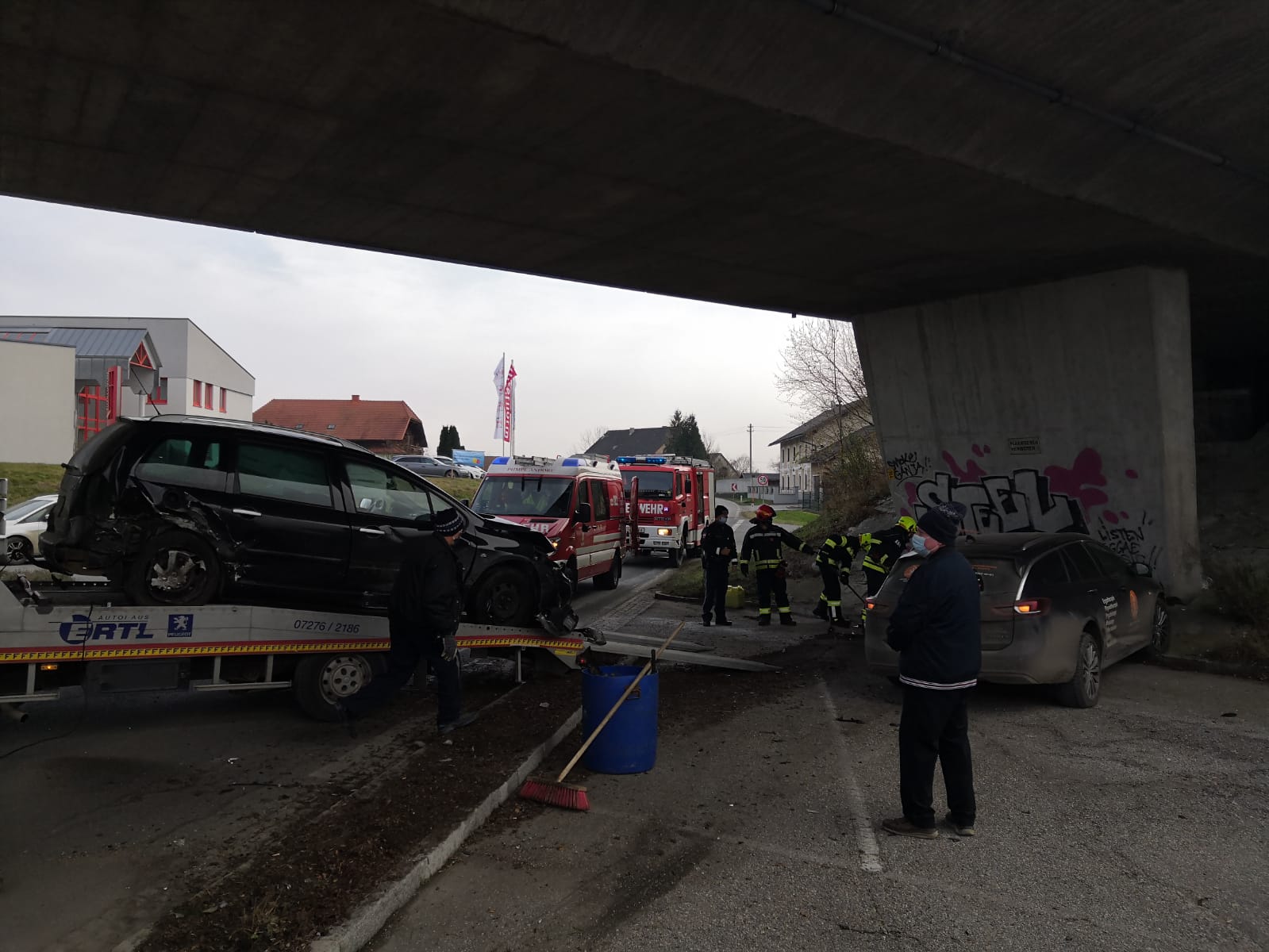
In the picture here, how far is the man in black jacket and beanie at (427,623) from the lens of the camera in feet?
21.1

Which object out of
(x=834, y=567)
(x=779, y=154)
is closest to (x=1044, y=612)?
(x=779, y=154)

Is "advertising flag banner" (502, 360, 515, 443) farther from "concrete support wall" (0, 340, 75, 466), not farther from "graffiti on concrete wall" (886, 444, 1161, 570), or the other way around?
"graffiti on concrete wall" (886, 444, 1161, 570)

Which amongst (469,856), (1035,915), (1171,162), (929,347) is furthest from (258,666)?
(929,347)

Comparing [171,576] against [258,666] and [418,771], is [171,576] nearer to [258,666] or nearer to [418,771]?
[258,666]

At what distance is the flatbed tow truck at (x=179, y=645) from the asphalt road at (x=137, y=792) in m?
0.48

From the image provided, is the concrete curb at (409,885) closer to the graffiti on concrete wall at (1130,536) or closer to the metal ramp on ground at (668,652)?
the metal ramp on ground at (668,652)

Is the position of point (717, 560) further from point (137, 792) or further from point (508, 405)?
point (508, 405)

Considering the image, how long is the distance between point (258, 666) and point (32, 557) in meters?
2.04

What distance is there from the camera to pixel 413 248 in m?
10.7

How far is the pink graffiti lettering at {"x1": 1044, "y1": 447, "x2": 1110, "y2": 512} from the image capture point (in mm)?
12656

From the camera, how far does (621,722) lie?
591 cm

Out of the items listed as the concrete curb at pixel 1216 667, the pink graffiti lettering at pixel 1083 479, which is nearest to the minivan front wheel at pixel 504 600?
the concrete curb at pixel 1216 667

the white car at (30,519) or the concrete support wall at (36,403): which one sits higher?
the concrete support wall at (36,403)

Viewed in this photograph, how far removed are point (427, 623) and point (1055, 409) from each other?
10.2 m
